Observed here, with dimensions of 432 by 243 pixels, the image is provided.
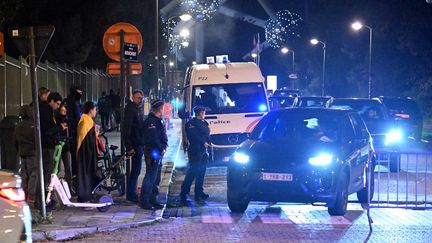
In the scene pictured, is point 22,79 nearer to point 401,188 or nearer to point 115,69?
point 115,69

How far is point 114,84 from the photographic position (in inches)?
1945

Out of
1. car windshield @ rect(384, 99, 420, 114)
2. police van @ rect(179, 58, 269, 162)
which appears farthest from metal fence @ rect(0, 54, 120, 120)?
car windshield @ rect(384, 99, 420, 114)

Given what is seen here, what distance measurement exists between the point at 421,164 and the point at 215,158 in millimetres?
5867

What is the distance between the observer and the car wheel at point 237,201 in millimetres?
11047

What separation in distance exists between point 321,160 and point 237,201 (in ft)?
4.89

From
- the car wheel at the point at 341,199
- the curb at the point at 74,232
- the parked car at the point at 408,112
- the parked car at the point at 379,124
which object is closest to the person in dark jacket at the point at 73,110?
the curb at the point at 74,232

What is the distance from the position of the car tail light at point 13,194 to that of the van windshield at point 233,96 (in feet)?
40.6

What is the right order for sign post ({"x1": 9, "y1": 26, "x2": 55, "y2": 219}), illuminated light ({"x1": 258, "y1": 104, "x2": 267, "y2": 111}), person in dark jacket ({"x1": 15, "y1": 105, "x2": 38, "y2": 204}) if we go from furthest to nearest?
illuminated light ({"x1": 258, "y1": 104, "x2": 267, "y2": 111})
person in dark jacket ({"x1": 15, "y1": 105, "x2": 38, "y2": 204})
sign post ({"x1": 9, "y1": 26, "x2": 55, "y2": 219})

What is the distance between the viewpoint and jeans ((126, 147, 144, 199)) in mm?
11766

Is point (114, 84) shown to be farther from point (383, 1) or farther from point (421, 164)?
point (421, 164)

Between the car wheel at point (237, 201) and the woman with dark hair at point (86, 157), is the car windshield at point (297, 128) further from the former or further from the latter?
the woman with dark hair at point (86, 157)

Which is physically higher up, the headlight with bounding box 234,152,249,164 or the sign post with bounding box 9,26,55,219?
the sign post with bounding box 9,26,55,219

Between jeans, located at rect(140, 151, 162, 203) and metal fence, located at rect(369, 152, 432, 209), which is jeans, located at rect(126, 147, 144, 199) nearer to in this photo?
jeans, located at rect(140, 151, 162, 203)

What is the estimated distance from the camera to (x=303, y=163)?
10602 mm
